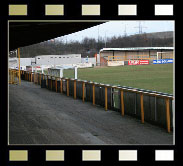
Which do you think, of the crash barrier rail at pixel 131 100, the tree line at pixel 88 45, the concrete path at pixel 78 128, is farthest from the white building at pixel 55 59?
the concrete path at pixel 78 128

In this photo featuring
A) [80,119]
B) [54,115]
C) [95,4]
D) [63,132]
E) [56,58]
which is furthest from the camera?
[56,58]

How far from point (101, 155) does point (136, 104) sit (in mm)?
9445

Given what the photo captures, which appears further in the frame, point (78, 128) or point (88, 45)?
point (88, 45)

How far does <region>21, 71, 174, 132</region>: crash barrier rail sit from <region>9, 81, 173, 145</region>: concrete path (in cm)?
32

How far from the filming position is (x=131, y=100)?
1573 cm

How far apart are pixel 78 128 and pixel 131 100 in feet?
9.75

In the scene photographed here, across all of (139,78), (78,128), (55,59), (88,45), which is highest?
(88,45)

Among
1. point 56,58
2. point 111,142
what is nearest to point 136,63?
point 56,58

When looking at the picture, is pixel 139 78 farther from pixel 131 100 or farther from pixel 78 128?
pixel 78 128

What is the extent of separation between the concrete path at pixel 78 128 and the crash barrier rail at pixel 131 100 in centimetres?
32

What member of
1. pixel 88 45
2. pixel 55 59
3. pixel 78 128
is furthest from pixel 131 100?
pixel 88 45

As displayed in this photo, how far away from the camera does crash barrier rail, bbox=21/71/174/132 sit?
13078mm
